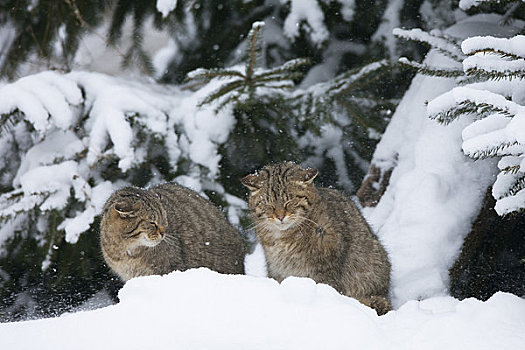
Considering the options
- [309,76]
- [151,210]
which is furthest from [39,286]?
[309,76]

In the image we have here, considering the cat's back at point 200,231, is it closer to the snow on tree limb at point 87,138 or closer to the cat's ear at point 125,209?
the cat's ear at point 125,209

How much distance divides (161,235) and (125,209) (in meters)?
0.25

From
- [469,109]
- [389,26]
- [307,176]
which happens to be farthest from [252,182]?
[389,26]

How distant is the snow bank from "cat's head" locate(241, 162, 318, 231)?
1231 millimetres

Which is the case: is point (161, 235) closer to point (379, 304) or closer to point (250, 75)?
point (379, 304)

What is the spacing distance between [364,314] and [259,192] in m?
1.57

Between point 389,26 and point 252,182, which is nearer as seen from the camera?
point 252,182

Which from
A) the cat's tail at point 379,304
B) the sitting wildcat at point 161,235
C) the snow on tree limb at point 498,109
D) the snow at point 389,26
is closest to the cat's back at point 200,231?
the sitting wildcat at point 161,235

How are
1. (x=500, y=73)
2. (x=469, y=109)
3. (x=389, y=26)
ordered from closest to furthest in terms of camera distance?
(x=500, y=73) → (x=469, y=109) → (x=389, y=26)

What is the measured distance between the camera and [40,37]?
5297 millimetres

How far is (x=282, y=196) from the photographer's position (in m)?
3.49

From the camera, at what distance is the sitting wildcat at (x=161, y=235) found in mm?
3311

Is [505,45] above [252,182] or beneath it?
above

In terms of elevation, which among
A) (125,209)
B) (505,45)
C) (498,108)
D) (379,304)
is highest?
(505,45)
